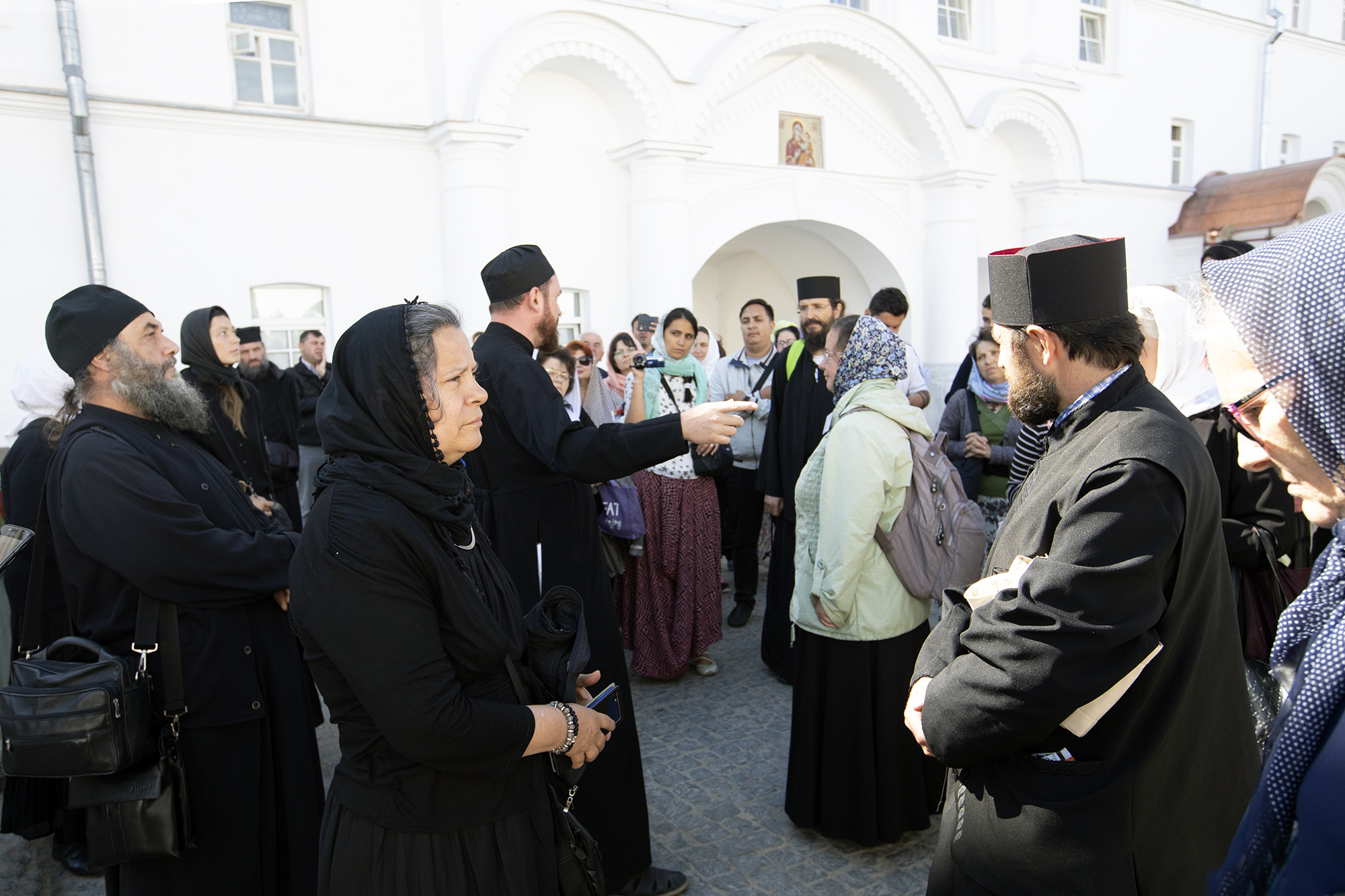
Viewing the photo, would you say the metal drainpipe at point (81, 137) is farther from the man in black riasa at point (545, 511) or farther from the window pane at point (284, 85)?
the man in black riasa at point (545, 511)

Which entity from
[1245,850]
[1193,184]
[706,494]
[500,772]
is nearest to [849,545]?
[500,772]

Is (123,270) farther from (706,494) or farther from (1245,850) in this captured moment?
(1245,850)

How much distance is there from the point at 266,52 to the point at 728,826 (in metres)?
8.70

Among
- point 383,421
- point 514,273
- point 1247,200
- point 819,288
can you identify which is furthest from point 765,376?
point 1247,200

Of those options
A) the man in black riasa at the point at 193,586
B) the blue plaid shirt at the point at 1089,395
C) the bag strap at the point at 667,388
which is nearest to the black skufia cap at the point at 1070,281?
the blue plaid shirt at the point at 1089,395

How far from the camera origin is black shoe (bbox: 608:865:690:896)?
2.97m

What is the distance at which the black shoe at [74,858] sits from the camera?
128 inches

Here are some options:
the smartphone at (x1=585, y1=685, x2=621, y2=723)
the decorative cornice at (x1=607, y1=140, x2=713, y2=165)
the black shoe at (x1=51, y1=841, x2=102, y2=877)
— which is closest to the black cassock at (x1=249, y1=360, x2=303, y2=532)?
the black shoe at (x1=51, y1=841, x2=102, y2=877)

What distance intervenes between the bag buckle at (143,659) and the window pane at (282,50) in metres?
8.10

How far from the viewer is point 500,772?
1.68 m

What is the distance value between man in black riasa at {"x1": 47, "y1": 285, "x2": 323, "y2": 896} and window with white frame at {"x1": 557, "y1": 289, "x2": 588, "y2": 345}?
776 cm

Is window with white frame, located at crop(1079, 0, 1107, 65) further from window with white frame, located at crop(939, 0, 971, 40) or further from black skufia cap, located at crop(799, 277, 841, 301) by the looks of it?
black skufia cap, located at crop(799, 277, 841, 301)

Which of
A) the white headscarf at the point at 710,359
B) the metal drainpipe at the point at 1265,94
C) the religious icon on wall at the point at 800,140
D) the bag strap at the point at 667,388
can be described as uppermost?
the metal drainpipe at the point at 1265,94

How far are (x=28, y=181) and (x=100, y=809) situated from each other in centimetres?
742
